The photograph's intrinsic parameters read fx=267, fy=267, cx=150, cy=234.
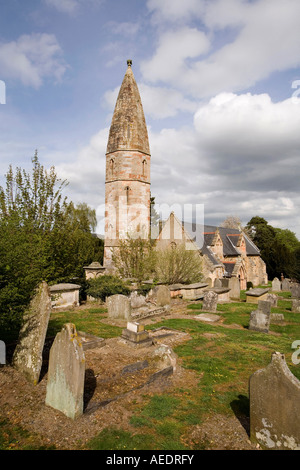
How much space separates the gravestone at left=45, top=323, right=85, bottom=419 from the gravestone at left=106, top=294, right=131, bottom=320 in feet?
25.4

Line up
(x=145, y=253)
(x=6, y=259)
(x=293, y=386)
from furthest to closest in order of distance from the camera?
(x=145, y=253) → (x=6, y=259) → (x=293, y=386)

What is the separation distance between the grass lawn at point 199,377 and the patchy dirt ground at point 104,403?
0.60ft

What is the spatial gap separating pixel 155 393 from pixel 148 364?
4.33 feet

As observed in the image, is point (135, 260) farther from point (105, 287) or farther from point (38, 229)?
point (38, 229)

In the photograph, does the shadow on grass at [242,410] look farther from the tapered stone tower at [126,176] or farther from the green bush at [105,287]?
the tapered stone tower at [126,176]

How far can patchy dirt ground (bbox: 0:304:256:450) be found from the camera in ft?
14.9

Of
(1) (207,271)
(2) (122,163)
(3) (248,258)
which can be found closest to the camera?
(2) (122,163)

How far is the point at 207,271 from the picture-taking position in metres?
27.4

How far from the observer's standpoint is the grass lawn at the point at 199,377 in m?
4.53

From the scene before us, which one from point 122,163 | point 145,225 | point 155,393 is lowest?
point 155,393

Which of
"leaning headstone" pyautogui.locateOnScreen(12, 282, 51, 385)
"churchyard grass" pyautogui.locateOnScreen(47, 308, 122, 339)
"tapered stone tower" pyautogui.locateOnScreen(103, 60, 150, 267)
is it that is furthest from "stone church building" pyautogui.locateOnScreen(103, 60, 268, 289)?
"leaning headstone" pyautogui.locateOnScreen(12, 282, 51, 385)
